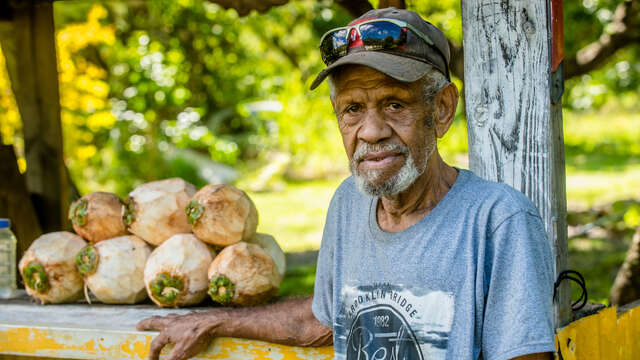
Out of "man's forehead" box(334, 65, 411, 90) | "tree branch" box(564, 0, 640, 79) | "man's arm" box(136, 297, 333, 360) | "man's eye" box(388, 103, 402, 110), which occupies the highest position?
"tree branch" box(564, 0, 640, 79)

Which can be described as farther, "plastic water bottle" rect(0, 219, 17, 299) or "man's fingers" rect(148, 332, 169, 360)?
"plastic water bottle" rect(0, 219, 17, 299)

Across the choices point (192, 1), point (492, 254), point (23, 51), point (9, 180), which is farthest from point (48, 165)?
point (192, 1)

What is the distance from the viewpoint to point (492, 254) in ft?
4.89

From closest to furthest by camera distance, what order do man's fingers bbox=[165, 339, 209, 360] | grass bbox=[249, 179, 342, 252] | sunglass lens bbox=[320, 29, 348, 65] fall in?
1. sunglass lens bbox=[320, 29, 348, 65]
2. man's fingers bbox=[165, 339, 209, 360]
3. grass bbox=[249, 179, 342, 252]

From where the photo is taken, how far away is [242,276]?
2.46 metres

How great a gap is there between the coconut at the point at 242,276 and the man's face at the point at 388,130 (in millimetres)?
992

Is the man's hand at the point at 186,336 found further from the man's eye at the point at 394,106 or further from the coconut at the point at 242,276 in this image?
the man's eye at the point at 394,106

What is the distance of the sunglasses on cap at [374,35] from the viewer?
5.15ft

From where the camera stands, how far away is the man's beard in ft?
5.29

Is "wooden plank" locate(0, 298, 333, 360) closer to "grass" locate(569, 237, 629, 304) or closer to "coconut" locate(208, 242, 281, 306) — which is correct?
"coconut" locate(208, 242, 281, 306)

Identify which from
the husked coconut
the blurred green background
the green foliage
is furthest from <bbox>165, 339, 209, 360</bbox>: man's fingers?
the green foliage

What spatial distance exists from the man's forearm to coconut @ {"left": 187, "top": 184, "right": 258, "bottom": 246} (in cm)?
45

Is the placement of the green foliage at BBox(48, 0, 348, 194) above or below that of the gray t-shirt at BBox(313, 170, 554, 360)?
above

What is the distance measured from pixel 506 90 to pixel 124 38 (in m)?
8.60
